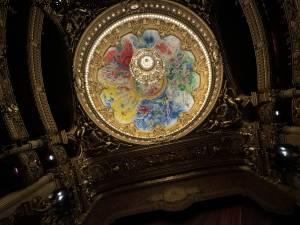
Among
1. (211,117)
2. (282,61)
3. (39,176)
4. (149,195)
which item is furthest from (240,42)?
(39,176)

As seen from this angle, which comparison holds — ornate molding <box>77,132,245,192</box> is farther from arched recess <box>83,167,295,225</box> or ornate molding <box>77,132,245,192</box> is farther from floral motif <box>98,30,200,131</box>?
floral motif <box>98,30,200,131</box>

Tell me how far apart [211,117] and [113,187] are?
3.22 m

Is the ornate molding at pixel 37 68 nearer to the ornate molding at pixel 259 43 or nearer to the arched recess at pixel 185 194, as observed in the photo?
the arched recess at pixel 185 194

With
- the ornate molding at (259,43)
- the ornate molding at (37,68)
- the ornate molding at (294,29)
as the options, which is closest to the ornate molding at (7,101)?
the ornate molding at (37,68)

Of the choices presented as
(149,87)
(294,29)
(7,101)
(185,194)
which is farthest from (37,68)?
(294,29)

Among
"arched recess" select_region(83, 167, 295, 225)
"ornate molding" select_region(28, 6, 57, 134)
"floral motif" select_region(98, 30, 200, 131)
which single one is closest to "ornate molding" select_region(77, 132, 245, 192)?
"arched recess" select_region(83, 167, 295, 225)

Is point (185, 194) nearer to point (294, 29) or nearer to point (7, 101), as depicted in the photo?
point (294, 29)

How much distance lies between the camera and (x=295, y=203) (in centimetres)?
538

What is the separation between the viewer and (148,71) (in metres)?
8.31

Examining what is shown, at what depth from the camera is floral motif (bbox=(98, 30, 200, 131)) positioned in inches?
319

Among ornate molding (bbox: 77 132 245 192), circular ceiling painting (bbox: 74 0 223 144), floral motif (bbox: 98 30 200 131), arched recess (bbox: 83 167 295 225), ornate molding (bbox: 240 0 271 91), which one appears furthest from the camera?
floral motif (bbox: 98 30 200 131)

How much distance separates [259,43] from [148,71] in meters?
3.08

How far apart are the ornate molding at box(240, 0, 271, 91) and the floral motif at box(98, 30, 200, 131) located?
78.7 inches

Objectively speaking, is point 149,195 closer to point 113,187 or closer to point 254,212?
point 113,187
